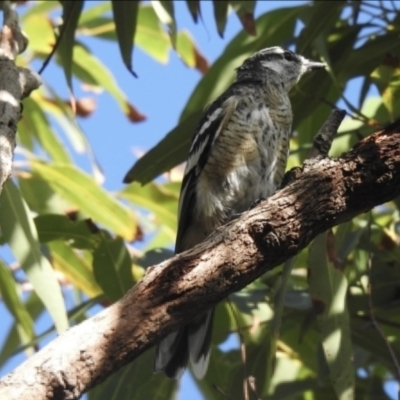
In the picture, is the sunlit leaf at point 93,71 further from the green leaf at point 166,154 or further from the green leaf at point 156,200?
the green leaf at point 166,154

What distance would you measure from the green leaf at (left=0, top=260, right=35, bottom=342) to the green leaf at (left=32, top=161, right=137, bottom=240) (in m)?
1.07

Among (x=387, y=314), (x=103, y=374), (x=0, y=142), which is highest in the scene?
(x=0, y=142)

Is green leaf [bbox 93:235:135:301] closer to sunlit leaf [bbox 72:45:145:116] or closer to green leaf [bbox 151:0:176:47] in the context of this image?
green leaf [bbox 151:0:176:47]

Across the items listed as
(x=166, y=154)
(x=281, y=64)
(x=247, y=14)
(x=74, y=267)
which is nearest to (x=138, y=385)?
(x=166, y=154)

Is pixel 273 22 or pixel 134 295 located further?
pixel 273 22

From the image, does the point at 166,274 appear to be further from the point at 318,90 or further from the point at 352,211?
the point at 318,90

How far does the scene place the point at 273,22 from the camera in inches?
189

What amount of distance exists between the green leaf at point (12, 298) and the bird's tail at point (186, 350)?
472 mm

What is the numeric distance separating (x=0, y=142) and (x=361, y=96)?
2.00 m

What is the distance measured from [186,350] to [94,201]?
126 centimetres

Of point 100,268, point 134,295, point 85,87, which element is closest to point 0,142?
point 134,295

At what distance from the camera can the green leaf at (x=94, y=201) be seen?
14.9 feet

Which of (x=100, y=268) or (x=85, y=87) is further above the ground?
(x=85, y=87)

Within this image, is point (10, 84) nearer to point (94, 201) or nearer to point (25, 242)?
point (25, 242)
